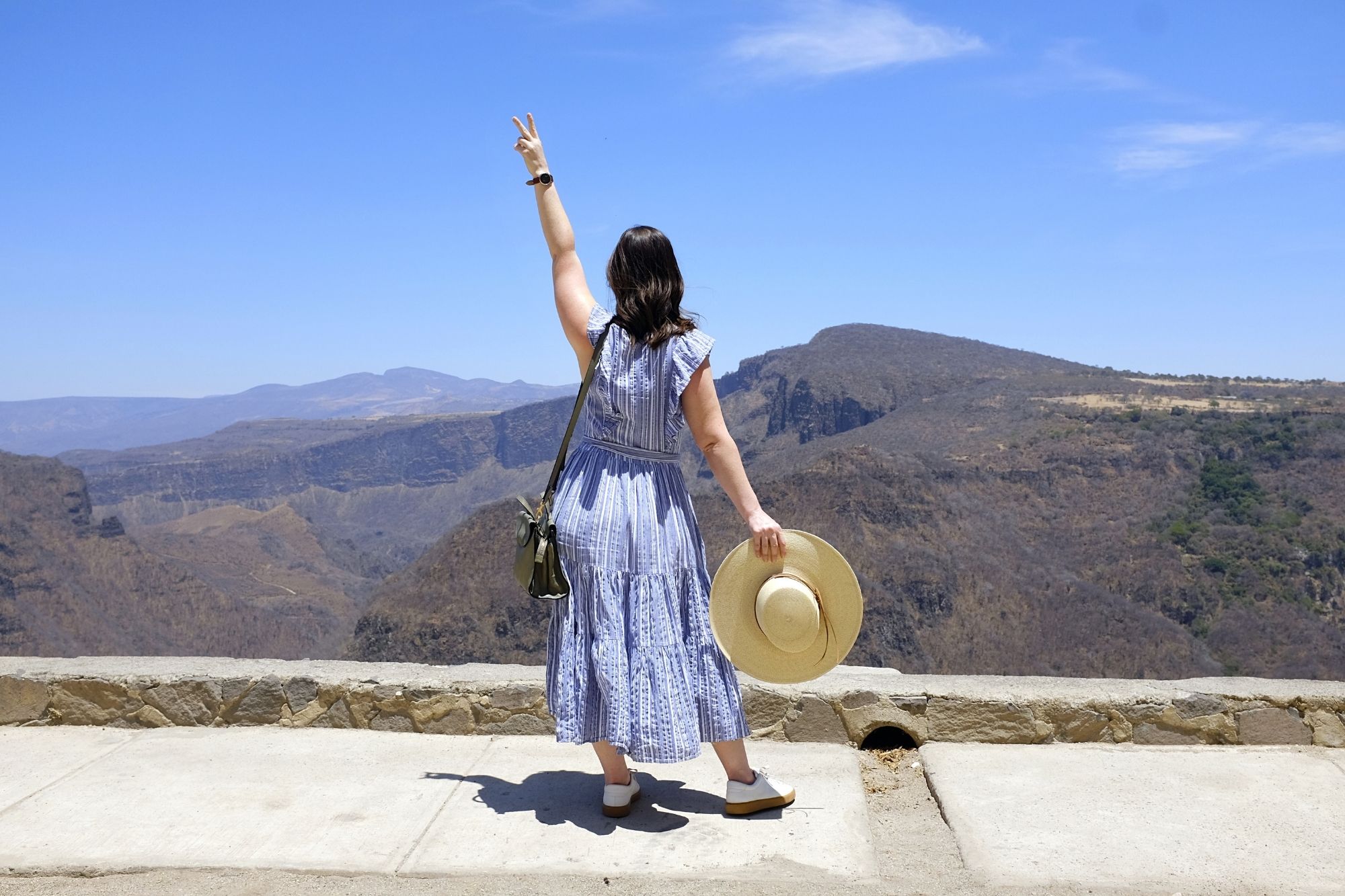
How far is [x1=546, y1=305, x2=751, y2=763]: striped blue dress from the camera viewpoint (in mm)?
3217

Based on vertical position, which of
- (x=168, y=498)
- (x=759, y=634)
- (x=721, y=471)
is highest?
(x=721, y=471)

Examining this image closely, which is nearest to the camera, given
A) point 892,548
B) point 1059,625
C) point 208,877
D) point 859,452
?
point 208,877

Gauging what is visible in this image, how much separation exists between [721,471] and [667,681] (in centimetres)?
61

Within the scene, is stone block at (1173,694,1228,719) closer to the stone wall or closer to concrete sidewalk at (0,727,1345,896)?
the stone wall

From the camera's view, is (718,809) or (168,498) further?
(168,498)

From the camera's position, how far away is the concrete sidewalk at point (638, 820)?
3.04 metres

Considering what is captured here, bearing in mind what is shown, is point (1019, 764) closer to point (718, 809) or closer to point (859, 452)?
point (718, 809)

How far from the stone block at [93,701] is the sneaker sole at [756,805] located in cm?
240

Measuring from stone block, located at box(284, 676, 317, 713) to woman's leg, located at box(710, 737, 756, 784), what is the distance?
175 cm

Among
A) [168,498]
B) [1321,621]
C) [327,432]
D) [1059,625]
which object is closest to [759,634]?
[1059,625]

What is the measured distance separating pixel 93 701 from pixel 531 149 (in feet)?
9.07

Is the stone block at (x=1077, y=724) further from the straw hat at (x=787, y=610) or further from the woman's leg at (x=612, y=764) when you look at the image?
the woman's leg at (x=612, y=764)

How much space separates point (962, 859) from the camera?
126 inches

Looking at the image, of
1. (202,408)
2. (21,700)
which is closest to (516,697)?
(21,700)
